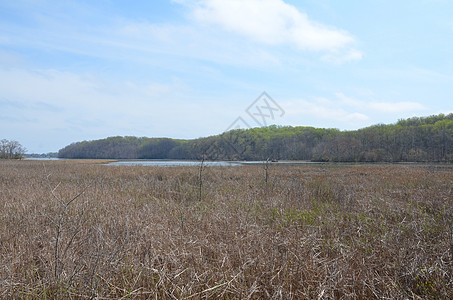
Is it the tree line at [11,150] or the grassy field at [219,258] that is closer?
the grassy field at [219,258]

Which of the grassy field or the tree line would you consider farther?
the tree line

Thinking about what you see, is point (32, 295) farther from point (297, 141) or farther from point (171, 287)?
point (297, 141)

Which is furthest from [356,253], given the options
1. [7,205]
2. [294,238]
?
[7,205]

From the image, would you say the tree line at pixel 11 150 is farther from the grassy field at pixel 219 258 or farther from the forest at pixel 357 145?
the grassy field at pixel 219 258

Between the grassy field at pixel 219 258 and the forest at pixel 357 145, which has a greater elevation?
the forest at pixel 357 145

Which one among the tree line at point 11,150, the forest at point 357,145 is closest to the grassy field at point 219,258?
the forest at point 357,145

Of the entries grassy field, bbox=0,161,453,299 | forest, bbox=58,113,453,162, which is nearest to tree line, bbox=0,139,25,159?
forest, bbox=58,113,453,162

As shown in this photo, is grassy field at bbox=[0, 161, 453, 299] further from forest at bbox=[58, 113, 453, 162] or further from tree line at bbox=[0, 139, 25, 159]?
tree line at bbox=[0, 139, 25, 159]

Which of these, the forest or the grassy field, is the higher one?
the forest

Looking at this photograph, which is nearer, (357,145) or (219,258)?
(219,258)

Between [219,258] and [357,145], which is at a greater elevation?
[357,145]

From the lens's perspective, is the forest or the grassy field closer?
the grassy field

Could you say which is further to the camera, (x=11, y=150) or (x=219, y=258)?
(x=11, y=150)

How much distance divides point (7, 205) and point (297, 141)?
66.6 metres
